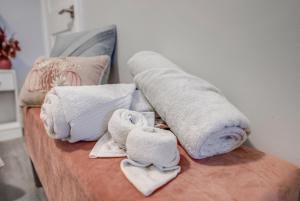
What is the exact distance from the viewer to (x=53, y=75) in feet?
3.05

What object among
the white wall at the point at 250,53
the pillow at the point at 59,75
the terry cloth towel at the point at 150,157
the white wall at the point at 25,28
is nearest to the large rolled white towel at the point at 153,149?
the terry cloth towel at the point at 150,157

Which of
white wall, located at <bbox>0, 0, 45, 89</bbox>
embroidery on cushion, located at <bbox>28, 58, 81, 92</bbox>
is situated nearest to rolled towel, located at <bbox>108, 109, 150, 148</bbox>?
embroidery on cushion, located at <bbox>28, 58, 81, 92</bbox>

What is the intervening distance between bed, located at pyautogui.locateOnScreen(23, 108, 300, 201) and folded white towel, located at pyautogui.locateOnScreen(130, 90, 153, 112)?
0.18 m

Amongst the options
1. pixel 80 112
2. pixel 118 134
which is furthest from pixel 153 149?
pixel 80 112

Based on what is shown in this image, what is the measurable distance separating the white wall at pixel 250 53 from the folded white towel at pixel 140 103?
0.73ft

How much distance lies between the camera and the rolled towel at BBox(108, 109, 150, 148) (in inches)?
20.2

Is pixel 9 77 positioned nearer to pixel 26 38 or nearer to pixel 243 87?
pixel 26 38

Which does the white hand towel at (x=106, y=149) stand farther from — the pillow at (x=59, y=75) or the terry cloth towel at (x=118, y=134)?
the pillow at (x=59, y=75)

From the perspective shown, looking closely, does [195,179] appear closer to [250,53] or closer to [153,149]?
[153,149]

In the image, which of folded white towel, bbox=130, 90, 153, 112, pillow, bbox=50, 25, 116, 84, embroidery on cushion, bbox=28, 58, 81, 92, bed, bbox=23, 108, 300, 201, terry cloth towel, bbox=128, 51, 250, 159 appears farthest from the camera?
pillow, bbox=50, 25, 116, 84

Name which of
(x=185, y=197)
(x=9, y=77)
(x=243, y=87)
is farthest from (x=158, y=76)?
(x=9, y=77)

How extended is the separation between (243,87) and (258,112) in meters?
0.08

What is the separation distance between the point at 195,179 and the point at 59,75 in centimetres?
73

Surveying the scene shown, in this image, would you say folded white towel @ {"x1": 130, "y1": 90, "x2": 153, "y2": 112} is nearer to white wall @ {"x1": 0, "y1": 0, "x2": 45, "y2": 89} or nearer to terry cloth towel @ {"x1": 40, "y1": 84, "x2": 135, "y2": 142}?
terry cloth towel @ {"x1": 40, "y1": 84, "x2": 135, "y2": 142}
